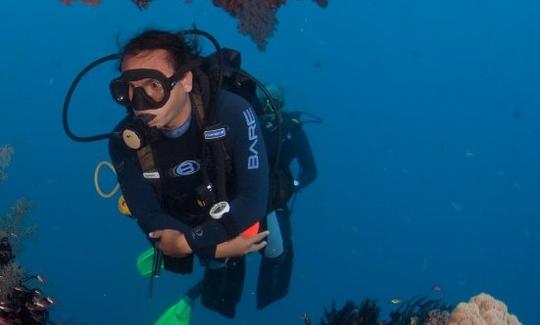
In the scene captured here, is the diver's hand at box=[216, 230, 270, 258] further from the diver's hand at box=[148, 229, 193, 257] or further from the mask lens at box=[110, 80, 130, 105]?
the mask lens at box=[110, 80, 130, 105]

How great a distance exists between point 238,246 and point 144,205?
0.97m

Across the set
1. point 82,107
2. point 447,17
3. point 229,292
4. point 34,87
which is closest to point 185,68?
point 229,292

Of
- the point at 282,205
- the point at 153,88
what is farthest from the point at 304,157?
the point at 153,88

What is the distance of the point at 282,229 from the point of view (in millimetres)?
7207

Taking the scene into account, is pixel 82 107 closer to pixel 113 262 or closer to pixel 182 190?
pixel 113 262

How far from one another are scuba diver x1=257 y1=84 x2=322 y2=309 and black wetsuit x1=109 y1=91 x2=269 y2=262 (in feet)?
1.57

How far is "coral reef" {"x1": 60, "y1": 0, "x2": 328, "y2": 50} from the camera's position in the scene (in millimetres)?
6285

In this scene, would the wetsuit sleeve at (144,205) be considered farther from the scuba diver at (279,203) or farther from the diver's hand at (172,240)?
the scuba diver at (279,203)

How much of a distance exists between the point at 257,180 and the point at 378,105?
60.3 metres

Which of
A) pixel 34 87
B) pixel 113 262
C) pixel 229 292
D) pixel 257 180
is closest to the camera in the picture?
pixel 257 180

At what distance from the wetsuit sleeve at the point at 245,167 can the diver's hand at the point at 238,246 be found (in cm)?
21

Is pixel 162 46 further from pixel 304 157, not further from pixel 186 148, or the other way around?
pixel 304 157

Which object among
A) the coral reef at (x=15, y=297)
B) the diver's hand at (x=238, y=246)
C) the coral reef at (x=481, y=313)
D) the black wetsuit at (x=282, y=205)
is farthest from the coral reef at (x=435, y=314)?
the coral reef at (x=15, y=297)

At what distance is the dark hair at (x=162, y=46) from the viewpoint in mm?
4211
